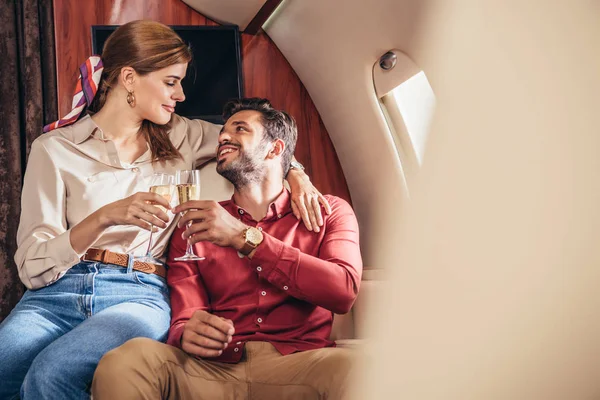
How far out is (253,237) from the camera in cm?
181

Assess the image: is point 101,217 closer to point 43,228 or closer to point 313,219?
point 43,228

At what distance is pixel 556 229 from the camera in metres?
1.44

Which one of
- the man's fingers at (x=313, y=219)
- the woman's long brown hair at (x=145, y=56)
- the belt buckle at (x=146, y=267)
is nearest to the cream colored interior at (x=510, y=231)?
the man's fingers at (x=313, y=219)

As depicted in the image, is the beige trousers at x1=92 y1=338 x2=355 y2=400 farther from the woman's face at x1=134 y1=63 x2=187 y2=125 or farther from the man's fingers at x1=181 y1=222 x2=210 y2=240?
the woman's face at x1=134 y1=63 x2=187 y2=125

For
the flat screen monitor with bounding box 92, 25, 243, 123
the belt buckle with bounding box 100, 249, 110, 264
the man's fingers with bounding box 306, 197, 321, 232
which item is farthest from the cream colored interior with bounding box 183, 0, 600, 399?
the flat screen monitor with bounding box 92, 25, 243, 123

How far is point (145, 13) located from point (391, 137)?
134 centimetres

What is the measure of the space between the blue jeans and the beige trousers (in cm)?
21

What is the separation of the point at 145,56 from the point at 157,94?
0.15 metres

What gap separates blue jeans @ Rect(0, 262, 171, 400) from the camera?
5.52ft

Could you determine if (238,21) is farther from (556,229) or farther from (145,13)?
(556,229)

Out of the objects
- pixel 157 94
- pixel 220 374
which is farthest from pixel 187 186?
pixel 157 94

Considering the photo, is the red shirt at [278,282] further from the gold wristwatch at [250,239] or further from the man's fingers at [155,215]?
the man's fingers at [155,215]

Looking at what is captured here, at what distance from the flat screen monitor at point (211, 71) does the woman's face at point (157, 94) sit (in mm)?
647

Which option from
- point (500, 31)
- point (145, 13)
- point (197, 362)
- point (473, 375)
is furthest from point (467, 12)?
point (145, 13)
